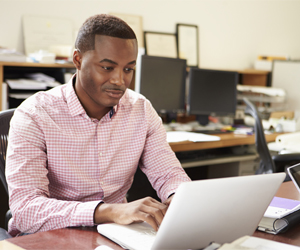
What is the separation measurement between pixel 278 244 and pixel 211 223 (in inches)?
7.4

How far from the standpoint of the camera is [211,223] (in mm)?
874

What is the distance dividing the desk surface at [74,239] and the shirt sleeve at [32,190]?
6 centimetres

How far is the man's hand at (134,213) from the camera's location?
101 cm

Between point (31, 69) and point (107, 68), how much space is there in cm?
143

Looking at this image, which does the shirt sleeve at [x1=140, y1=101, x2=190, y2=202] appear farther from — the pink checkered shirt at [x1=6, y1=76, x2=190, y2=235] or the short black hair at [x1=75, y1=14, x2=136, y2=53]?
the short black hair at [x1=75, y1=14, x2=136, y2=53]

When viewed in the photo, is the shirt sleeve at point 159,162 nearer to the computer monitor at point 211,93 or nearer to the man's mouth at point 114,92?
the man's mouth at point 114,92

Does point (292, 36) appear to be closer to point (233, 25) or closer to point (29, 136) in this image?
point (233, 25)

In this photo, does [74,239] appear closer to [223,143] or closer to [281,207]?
[281,207]

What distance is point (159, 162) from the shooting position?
146cm

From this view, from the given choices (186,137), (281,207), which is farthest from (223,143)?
(281,207)

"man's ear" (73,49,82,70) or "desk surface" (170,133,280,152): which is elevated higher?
"man's ear" (73,49,82,70)

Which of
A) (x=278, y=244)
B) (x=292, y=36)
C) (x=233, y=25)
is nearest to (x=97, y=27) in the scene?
(x=278, y=244)

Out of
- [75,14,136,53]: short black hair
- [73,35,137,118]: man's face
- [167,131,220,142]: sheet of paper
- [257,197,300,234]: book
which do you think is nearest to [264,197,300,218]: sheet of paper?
[257,197,300,234]: book

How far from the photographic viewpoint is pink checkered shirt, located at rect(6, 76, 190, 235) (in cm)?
115
